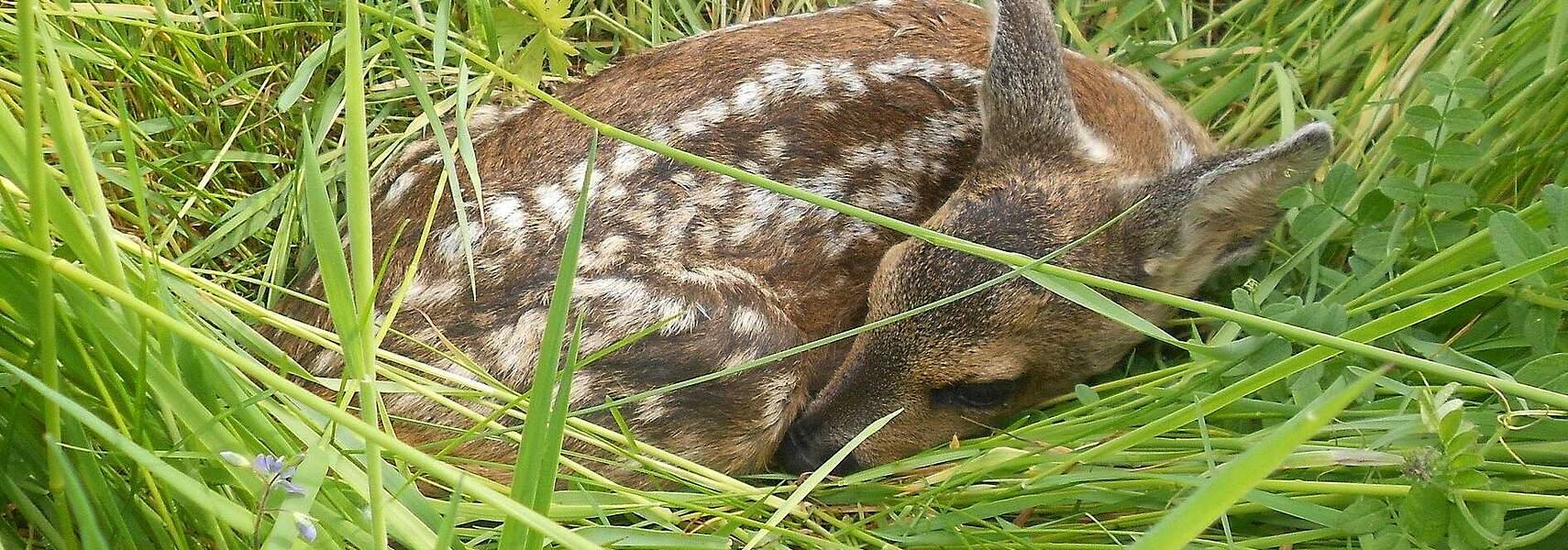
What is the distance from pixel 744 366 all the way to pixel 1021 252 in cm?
67

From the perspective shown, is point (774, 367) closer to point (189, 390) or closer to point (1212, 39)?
point (189, 390)

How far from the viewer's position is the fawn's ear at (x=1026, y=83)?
2.09 metres

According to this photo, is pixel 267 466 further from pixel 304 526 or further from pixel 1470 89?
pixel 1470 89

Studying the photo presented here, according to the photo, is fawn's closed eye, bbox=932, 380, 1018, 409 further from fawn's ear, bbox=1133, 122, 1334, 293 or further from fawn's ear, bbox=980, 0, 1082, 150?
fawn's ear, bbox=980, 0, 1082, 150

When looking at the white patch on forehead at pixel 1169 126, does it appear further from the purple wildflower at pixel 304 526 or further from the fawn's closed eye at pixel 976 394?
the purple wildflower at pixel 304 526

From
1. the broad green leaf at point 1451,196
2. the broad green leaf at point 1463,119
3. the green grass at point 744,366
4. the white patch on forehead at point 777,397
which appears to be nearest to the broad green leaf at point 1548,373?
the green grass at point 744,366

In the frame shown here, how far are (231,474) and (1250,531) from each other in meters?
1.39

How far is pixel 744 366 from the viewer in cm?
160

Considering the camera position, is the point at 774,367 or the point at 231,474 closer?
the point at 231,474

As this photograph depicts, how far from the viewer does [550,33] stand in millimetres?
2043

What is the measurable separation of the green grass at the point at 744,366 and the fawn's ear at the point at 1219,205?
0.10 meters

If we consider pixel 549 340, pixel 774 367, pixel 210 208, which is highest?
pixel 549 340

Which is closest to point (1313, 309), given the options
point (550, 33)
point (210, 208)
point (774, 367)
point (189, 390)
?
point (774, 367)

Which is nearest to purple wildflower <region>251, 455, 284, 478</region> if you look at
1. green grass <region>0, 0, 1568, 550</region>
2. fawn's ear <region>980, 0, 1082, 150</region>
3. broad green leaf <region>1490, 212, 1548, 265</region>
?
green grass <region>0, 0, 1568, 550</region>
